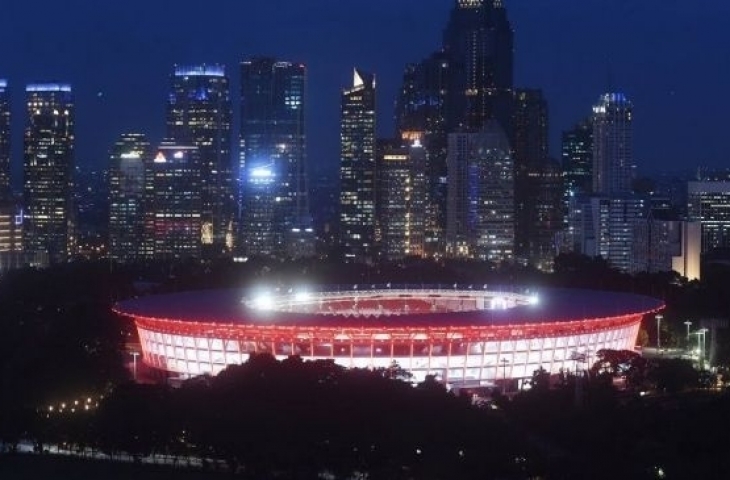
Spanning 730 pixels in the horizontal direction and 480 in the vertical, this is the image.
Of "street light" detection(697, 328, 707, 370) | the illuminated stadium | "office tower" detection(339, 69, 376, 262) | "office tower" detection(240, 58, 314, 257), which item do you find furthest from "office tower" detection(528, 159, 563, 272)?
the illuminated stadium

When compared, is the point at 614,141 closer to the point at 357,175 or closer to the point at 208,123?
the point at 357,175

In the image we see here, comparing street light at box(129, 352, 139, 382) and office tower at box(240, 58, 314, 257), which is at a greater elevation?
Answer: office tower at box(240, 58, 314, 257)

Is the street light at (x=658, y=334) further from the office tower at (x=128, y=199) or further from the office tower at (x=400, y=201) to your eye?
the office tower at (x=128, y=199)

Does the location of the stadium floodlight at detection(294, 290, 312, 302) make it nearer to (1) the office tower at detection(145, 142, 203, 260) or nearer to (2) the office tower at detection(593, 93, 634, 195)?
(1) the office tower at detection(145, 142, 203, 260)

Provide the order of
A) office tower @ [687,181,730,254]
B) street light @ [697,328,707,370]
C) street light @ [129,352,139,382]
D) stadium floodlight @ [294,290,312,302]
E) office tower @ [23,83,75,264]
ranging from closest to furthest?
street light @ [129,352,139,382]
street light @ [697,328,707,370]
stadium floodlight @ [294,290,312,302]
office tower @ [687,181,730,254]
office tower @ [23,83,75,264]

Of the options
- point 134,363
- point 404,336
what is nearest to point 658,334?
point 404,336

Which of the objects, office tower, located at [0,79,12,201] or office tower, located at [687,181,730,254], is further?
office tower, located at [0,79,12,201]

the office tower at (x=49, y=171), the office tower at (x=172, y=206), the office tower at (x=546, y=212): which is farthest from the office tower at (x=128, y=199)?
the office tower at (x=546, y=212)
